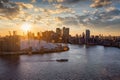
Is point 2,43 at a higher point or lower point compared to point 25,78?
higher

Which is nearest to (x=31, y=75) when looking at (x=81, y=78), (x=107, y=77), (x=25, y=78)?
(x=25, y=78)

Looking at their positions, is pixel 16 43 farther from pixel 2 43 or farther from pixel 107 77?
pixel 107 77

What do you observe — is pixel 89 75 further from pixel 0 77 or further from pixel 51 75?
pixel 0 77


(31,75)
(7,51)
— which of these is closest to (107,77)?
(31,75)

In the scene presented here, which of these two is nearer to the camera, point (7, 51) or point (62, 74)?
point (62, 74)

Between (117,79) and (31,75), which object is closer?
(117,79)

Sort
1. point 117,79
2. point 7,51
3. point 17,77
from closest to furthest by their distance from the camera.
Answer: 1. point 117,79
2. point 17,77
3. point 7,51

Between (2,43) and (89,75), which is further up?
(2,43)

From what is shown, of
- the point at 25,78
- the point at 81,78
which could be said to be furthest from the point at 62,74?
the point at 25,78

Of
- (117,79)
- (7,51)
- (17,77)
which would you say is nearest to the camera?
(117,79)
